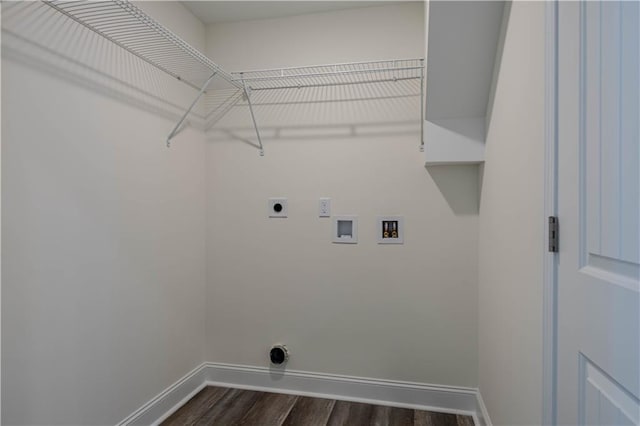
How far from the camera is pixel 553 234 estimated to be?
971 mm

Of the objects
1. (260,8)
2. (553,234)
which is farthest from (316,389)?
(260,8)

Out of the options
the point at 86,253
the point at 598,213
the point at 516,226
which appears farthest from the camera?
the point at 86,253

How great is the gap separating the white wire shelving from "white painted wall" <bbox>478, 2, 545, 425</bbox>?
2.18ft

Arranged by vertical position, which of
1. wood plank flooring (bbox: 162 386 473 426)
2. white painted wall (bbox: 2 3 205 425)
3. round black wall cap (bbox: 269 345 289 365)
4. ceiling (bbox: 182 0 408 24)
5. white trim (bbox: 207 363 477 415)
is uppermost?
ceiling (bbox: 182 0 408 24)

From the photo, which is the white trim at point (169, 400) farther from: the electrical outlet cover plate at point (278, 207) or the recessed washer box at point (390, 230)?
the recessed washer box at point (390, 230)

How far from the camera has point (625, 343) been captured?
68cm

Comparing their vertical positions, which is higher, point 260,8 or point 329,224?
point 260,8

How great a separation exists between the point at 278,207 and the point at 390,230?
725mm

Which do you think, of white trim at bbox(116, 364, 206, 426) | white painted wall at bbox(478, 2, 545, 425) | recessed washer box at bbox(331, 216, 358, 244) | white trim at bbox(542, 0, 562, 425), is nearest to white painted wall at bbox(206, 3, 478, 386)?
recessed washer box at bbox(331, 216, 358, 244)

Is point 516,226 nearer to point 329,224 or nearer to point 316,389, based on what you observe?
point 329,224

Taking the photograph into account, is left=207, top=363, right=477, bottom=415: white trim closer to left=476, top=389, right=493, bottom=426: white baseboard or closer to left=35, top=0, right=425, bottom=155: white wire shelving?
left=476, top=389, right=493, bottom=426: white baseboard

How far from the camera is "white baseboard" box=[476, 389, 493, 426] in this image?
1759 millimetres

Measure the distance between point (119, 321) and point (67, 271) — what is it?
1.27 feet

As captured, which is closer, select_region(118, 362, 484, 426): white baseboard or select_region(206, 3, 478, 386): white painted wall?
select_region(118, 362, 484, 426): white baseboard
